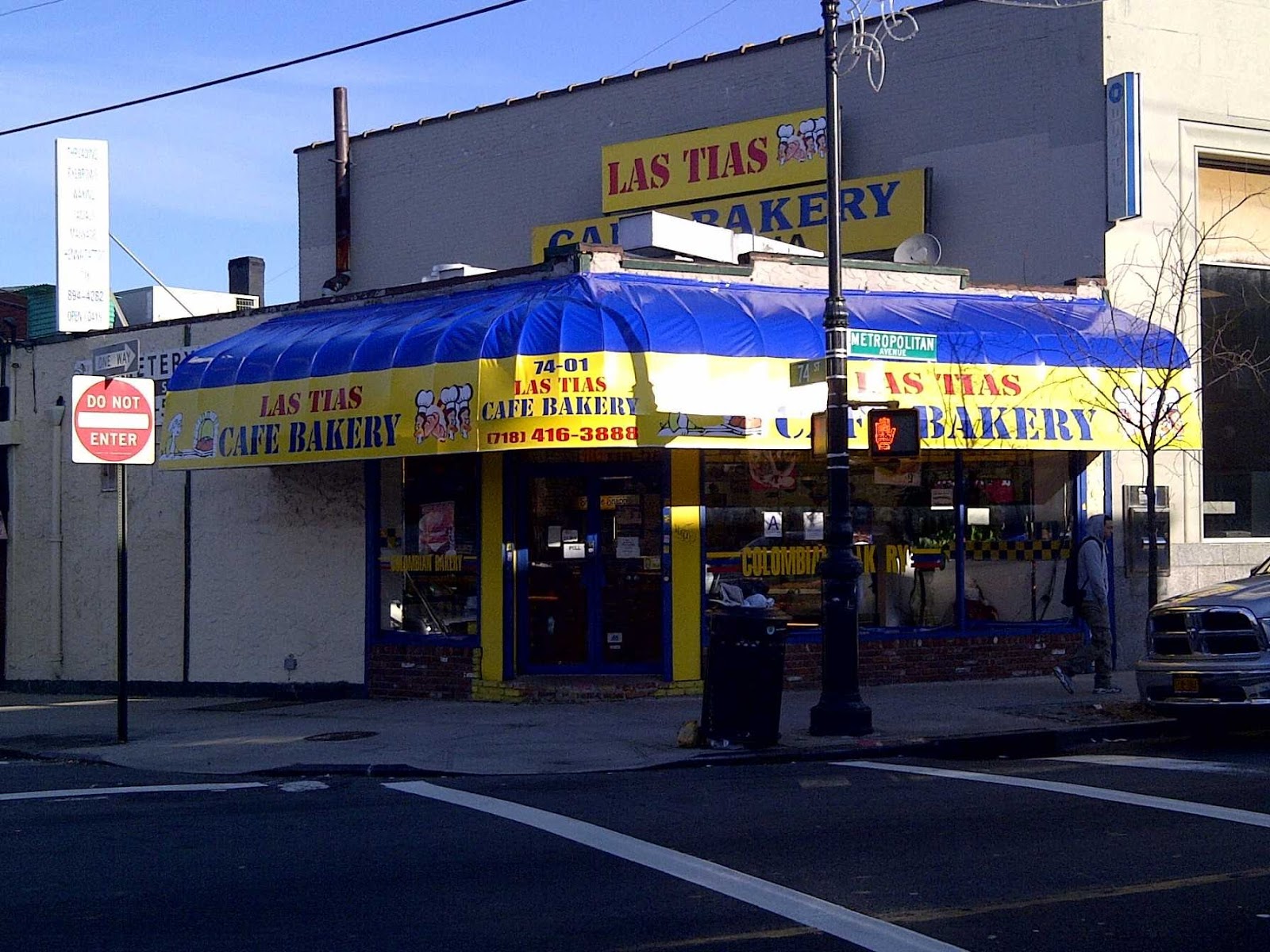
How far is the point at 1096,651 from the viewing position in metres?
14.8

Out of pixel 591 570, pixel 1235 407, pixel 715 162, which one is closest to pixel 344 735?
pixel 591 570

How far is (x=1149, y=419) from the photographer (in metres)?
15.5

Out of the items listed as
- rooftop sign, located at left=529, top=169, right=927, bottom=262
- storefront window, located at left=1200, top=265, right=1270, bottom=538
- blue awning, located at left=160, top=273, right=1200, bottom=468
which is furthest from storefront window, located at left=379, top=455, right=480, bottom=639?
storefront window, located at left=1200, top=265, right=1270, bottom=538

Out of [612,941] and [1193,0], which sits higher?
[1193,0]

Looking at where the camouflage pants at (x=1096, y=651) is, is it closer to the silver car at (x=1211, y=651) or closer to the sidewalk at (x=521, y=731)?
the sidewalk at (x=521, y=731)

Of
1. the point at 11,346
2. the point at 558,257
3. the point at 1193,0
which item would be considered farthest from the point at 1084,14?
the point at 11,346

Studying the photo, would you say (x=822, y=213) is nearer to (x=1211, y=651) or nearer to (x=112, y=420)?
(x=1211, y=651)

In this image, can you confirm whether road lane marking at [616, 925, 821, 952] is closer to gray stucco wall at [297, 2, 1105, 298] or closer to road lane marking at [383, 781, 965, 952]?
road lane marking at [383, 781, 965, 952]

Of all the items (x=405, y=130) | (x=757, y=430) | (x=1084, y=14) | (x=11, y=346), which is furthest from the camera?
(x=405, y=130)

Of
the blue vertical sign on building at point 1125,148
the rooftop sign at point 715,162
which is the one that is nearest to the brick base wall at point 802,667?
the blue vertical sign on building at point 1125,148

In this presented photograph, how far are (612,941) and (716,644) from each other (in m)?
5.62

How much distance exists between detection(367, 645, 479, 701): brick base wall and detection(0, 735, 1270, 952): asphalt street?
4.61 meters

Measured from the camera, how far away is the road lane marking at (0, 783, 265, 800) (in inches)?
412

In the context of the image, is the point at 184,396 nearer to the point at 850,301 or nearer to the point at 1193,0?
the point at 850,301
